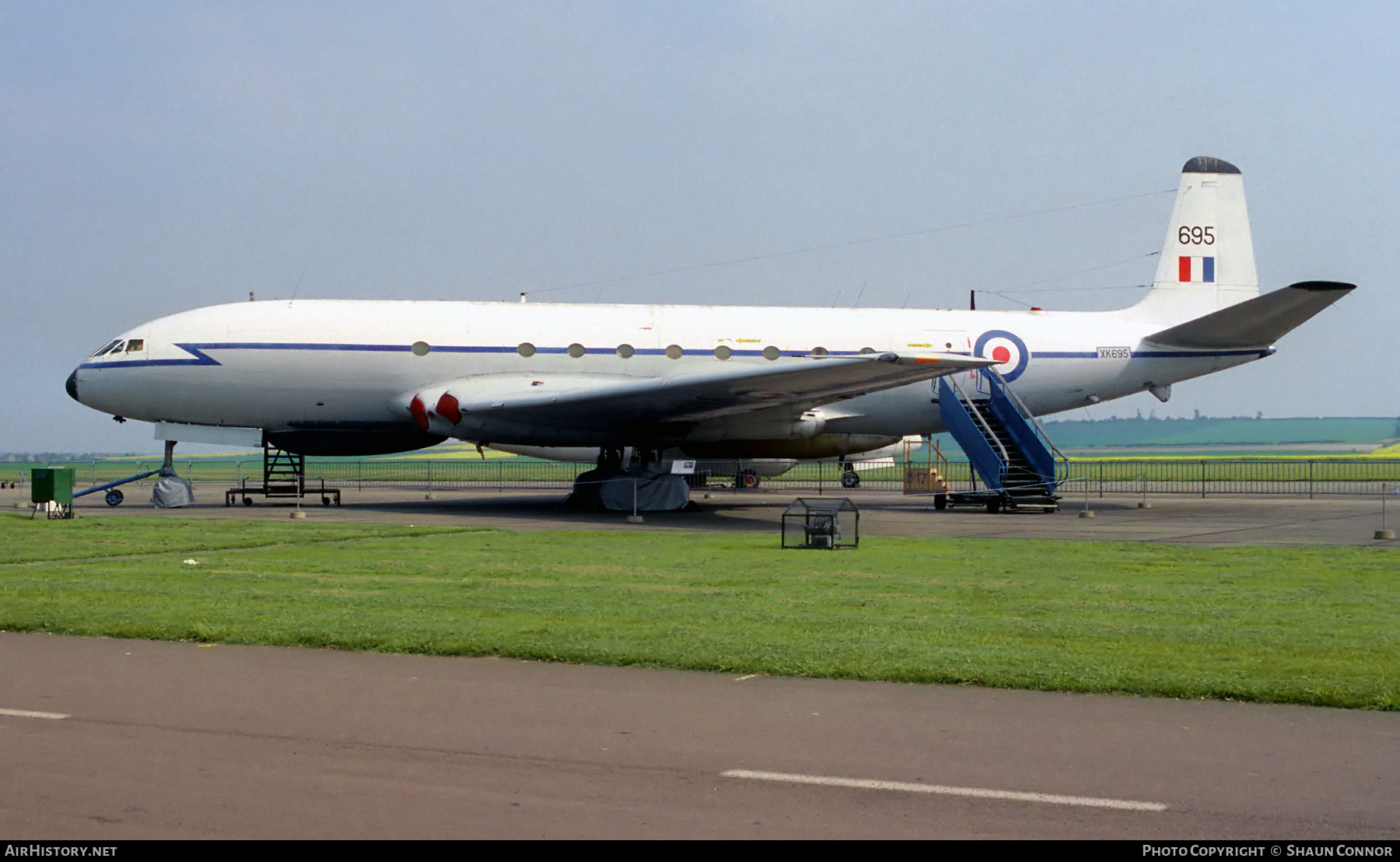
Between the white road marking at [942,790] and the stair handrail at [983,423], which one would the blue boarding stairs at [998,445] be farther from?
the white road marking at [942,790]

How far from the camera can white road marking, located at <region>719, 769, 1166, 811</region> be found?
481 cm

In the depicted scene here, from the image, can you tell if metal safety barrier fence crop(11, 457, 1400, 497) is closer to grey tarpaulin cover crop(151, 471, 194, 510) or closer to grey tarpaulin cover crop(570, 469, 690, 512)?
grey tarpaulin cover crop(570, 469, 690, 512)

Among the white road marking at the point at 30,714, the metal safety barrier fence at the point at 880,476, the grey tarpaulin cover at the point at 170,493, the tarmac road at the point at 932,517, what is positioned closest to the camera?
the white road marking at the point at 30,714

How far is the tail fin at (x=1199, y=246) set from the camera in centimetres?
2892

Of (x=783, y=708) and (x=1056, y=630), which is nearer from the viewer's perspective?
(x=783, y=708)

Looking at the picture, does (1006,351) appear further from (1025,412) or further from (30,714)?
(30,714)

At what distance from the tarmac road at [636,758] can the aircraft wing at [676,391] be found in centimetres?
1280

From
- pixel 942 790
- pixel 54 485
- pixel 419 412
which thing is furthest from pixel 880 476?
pixel 942 790

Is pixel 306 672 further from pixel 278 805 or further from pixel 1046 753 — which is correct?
pixel 1046 753

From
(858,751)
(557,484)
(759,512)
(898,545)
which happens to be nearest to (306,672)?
(858,751)

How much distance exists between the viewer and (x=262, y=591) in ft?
36.8

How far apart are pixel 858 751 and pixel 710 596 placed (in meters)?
5.36

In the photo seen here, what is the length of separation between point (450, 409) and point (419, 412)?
80 centimetres

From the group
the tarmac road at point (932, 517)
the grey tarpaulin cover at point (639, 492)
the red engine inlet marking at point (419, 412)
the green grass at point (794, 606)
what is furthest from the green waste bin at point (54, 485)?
the grey tarpaulin cover at point (639, 492)
